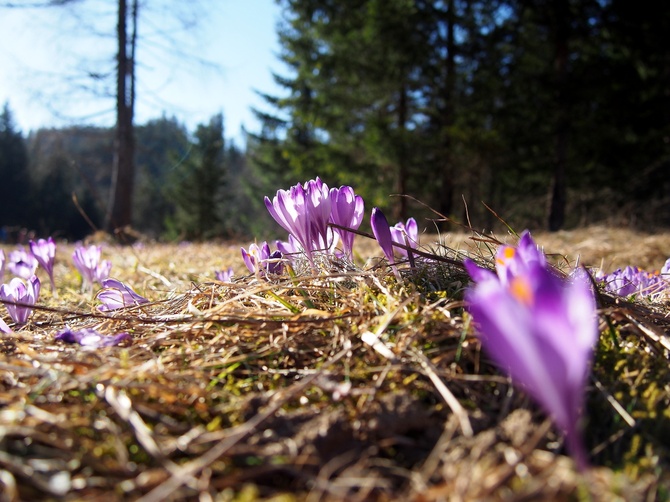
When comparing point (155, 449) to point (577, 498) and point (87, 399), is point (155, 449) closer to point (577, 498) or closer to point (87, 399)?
point (87, 399)

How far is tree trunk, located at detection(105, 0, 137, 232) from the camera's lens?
1152 cm

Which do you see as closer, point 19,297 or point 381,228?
point 381,228

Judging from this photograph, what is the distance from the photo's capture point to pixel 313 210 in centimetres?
143

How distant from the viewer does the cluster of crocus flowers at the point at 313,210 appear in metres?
1.42

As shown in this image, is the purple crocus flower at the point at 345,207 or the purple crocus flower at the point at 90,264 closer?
the purple crocus flower at the point at 345,207

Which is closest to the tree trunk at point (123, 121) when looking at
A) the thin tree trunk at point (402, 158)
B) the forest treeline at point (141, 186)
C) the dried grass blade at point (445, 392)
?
the forest treeline at point (141, 186)

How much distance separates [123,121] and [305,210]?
11.8m

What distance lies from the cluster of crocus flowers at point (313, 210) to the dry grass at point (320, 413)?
30cm

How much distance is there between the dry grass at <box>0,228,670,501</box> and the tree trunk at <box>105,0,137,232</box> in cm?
1152

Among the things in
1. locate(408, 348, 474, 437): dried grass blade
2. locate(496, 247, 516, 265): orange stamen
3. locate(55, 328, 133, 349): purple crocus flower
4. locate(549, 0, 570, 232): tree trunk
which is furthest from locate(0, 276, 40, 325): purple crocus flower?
locate(549, 0, 570, 232): tree trunk

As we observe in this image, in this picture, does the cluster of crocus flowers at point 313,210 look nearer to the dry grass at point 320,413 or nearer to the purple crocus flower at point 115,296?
the dry grass at point 320,413

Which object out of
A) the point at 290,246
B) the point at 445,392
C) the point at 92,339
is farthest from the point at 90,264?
the point at 445,392

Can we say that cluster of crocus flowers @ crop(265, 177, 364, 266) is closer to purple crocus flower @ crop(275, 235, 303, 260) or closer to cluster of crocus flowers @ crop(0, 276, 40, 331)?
purple crocus flower @ crop(275, 235, 303, 260)

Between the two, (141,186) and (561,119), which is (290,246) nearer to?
(561,119)
